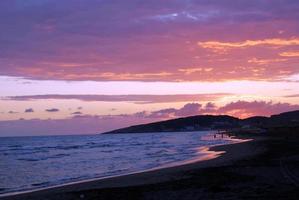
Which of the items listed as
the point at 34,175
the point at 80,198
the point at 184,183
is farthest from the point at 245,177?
the point at 34,175

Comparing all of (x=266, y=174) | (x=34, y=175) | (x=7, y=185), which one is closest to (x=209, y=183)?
(x=266, y=174)

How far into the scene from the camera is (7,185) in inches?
1109

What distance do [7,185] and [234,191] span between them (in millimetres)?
15548

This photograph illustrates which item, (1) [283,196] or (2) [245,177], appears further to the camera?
(2) [245,177]

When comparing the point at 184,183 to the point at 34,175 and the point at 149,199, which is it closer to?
the point at 149,199

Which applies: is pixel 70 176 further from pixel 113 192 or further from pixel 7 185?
pixel 113 192

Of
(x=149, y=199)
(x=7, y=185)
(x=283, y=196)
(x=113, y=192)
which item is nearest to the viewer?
(x=283, y=196)

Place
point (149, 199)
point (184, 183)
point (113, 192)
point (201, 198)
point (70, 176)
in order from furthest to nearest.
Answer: point (70, 176)
point (184, 183)
point (113, 192)
point (149, 199)
point (201, 198)

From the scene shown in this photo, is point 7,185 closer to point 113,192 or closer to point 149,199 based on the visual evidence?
point 113,192

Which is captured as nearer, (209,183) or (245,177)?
(209,183)

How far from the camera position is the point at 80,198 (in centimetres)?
1897

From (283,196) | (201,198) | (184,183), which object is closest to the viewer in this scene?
(283,196)

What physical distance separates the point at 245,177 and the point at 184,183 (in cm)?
307

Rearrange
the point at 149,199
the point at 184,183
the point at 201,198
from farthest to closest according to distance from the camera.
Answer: the point at 184,183 → the point at 149,199 → the point at 201,198
